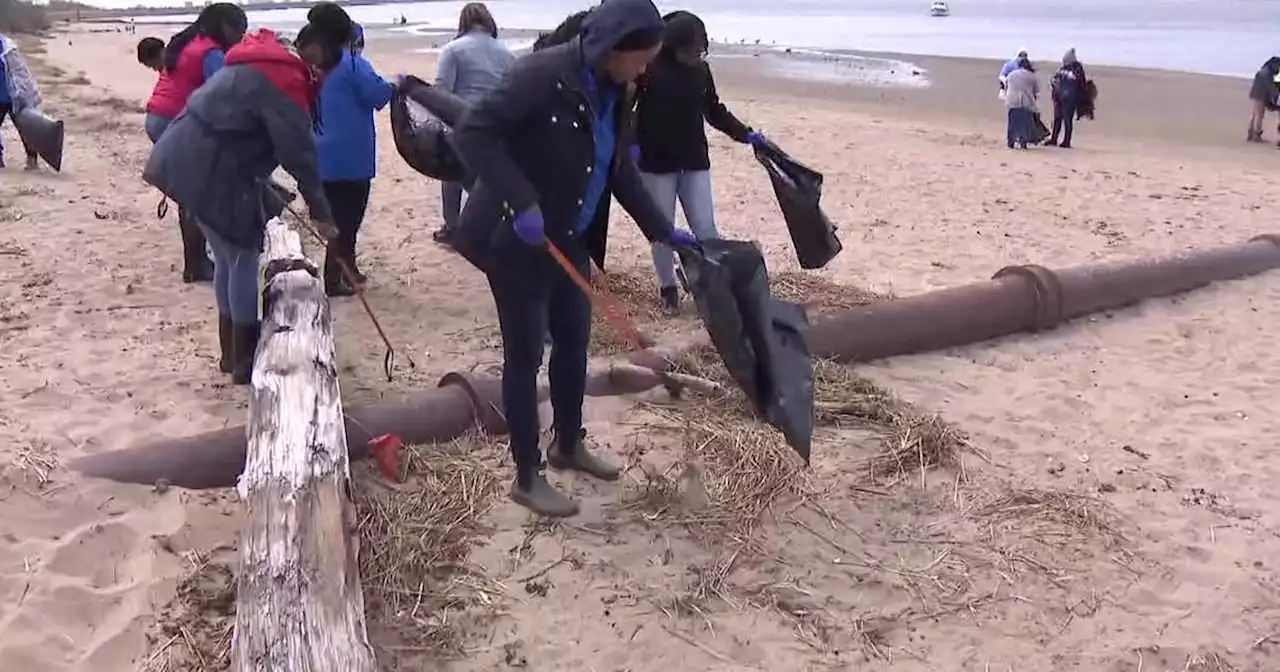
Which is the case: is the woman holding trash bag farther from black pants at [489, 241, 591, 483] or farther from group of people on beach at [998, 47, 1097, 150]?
group of people on beach at [998, 47, 1097, 150]

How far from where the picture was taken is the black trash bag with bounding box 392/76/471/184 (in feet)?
18.3

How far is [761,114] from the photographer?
55.9ft

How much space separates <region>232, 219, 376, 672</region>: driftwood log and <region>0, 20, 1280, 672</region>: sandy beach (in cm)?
30

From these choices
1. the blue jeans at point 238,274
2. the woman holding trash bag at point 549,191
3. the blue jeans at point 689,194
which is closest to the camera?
the woman holding trash bag at point 549,191

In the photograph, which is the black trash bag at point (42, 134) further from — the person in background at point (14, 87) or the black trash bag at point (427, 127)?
the black trash bag at point (427, 127)

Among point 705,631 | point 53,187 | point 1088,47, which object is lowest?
point 705,631

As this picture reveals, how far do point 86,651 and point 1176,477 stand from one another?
3718 millimetres

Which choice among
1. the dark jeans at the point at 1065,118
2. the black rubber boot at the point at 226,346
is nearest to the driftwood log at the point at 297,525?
the black rubber boot at the point at 226,346

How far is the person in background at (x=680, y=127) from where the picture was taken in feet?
17.9

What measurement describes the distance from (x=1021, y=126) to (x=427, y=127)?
10315 mm

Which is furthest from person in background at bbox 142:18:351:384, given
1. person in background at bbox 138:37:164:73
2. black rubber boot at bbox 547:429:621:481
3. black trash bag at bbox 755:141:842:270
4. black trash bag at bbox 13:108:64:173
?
black trash bag at bbox 13:108:64:173

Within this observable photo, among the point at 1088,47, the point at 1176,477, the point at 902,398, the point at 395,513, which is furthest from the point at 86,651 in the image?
the point at 1088,47

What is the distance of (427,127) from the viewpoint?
18.5ft

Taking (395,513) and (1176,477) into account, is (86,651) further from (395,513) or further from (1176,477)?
(1176,477)
